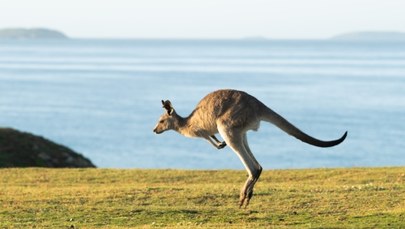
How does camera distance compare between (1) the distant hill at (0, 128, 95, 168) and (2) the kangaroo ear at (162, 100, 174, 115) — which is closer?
(2) the kangaroo ear at (162, 100, 174, 115)

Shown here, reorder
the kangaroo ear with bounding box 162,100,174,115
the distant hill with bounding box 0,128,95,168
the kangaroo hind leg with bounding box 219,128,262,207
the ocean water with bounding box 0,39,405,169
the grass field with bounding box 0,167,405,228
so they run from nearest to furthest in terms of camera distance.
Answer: the kangaroo hind leg with bounding box 219,128,262,207 → the kangaroo ear with bounding box 162,100,174,115 → the grass field with bounding box 0,167,405,228 → the distant hill with bounding box 0,128,95,168 → the ocean water with bounding box 0,39,405,169

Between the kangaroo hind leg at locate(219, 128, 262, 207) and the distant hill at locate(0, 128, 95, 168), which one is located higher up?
the kangaroo hind leg at locate(219, 128, 262, 207)

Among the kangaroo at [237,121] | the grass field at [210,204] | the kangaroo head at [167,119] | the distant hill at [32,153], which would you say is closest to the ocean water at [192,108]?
the distant hill at [32,153]

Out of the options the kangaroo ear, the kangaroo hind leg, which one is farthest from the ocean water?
the kangaroo hind leg

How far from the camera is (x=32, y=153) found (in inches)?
1490

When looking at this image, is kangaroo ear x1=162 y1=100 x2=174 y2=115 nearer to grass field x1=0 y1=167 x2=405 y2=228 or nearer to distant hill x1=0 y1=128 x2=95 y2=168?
grass field x1=0 y1=167 x2=405 y2=228

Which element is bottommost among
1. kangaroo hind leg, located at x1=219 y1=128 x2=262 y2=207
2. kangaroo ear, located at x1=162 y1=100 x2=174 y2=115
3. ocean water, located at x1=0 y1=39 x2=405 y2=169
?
ocean water, located at x1=0 y1=39 x2=405 y2=169

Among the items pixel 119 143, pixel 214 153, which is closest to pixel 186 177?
pixel 214 153

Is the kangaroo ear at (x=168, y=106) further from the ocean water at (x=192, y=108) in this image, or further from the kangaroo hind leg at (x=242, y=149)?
the ocean water at (x=192, y=108)

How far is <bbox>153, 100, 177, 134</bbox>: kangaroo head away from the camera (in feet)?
45.7

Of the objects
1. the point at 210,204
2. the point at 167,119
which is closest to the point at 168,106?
the point at 167,119

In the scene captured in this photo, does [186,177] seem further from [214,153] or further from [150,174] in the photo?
[214,153]

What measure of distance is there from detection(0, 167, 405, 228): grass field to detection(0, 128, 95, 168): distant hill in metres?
12.5

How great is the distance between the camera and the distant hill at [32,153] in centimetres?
3662
